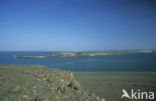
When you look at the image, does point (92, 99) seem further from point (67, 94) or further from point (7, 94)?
point (7, 94)

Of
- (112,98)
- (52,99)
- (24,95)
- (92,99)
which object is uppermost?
(24,95)

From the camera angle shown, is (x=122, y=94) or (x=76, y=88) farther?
(x=122, y=94)

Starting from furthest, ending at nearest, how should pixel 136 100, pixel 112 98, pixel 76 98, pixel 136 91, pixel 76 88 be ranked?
pixel 136 91 → pixel 112 98 → pixel 136 100 → pixel 76 88 → pixel 76 98

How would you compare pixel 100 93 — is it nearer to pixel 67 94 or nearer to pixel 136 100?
pixel 136 100

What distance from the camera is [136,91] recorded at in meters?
8.84

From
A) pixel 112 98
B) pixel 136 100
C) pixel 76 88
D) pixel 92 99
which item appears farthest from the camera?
pixel 112 98

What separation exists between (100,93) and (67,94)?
461 centimetres

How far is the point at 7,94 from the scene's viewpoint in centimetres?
387

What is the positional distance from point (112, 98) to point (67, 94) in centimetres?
428

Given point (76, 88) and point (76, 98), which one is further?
point (76, 88)

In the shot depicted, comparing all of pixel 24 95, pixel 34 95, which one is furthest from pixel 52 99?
pixel 24 95

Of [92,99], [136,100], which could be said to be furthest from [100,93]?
[92,99]

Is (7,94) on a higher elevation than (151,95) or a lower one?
higher

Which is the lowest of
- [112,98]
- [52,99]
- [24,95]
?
[112,98]
